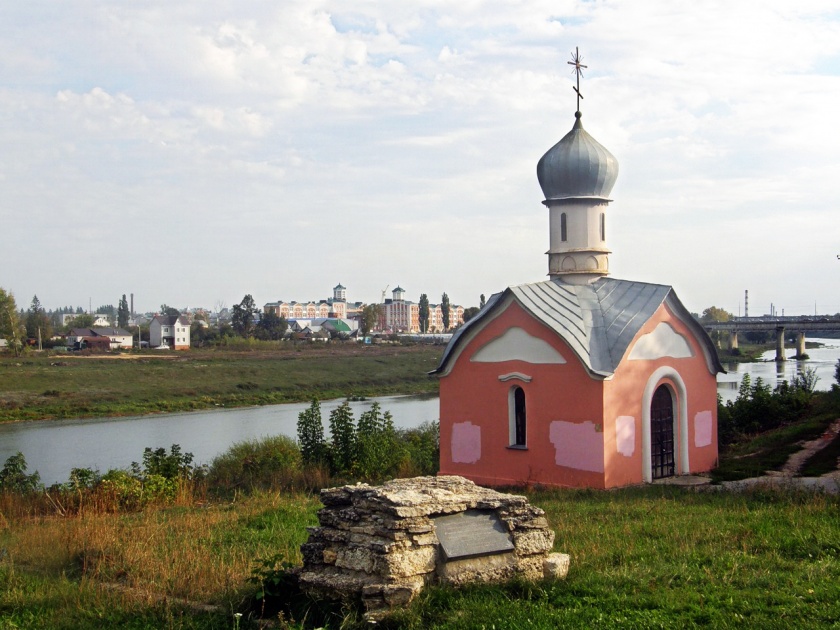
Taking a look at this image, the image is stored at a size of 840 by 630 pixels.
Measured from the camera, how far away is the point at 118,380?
135 feet

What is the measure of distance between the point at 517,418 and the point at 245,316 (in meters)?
65.0

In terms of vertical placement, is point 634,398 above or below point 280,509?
above

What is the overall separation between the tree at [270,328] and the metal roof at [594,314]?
6248 cm

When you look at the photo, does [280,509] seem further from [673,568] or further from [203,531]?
[673,568]

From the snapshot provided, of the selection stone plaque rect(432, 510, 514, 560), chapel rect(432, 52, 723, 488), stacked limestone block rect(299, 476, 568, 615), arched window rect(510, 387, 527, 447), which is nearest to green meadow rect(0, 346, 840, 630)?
stacked limestone block rect(299, 476, 568, 615)

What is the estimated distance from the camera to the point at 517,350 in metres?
12.5

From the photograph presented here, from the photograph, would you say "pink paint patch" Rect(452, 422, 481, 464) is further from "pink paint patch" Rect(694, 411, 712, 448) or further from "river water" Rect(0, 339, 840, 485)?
"river water" Rect(0, 339, 840, 485)

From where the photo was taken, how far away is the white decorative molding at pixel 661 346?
12.2 meters

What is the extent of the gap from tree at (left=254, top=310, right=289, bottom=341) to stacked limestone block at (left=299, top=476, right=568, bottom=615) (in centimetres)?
6940

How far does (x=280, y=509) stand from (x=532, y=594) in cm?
463

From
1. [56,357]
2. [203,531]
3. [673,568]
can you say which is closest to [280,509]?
[203,531]

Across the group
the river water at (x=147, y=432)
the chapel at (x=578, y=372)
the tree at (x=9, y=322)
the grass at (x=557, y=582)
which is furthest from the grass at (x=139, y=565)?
the tree at (x=9, y=322)

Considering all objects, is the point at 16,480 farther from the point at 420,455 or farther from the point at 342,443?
the point at 420,455

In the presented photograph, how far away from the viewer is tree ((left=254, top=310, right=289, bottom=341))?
7444 cm
